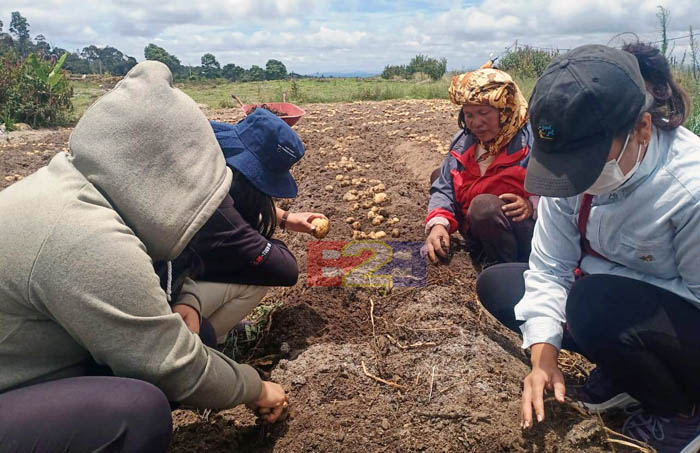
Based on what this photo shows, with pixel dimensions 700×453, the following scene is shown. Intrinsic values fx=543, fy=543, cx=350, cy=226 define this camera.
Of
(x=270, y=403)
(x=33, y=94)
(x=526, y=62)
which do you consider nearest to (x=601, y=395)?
(x=270, y=403)

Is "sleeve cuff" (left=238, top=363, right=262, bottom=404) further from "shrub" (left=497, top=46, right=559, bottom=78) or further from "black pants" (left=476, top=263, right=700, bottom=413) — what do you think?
"shrub" (left=497, top=46, right=559, bottom=78)

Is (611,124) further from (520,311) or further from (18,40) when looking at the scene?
(18,40)

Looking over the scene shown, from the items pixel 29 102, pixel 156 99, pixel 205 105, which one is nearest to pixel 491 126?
pixel 156 99

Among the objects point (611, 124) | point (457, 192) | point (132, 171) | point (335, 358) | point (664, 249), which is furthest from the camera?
point (457, 192)

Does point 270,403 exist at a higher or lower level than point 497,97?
lower

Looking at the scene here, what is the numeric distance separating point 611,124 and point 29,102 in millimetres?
10437

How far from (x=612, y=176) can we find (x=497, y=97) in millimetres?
1165

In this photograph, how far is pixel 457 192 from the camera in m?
2.89

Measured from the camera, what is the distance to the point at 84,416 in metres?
1.26

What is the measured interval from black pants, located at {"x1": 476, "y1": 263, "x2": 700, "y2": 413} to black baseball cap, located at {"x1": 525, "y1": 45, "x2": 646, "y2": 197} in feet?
1.40

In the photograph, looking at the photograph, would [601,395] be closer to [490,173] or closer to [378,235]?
[490,173]

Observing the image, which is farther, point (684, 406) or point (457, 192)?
point (457, 192)

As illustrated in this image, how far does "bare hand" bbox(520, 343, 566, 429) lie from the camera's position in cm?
Answer: 151

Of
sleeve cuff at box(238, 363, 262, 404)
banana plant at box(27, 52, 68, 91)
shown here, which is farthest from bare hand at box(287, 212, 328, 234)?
banana plant at box(27, 52, 68, 91)
